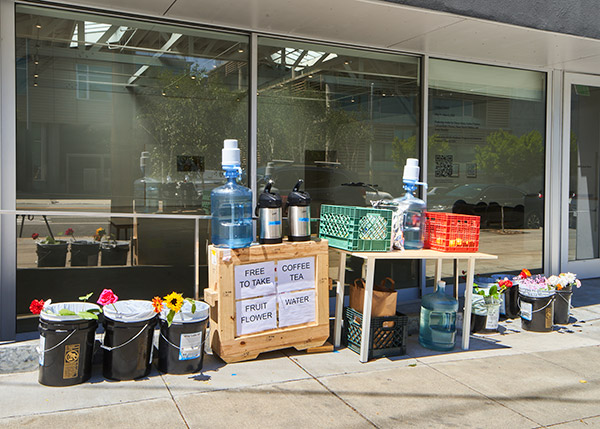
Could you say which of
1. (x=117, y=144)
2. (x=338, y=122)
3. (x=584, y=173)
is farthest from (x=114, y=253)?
(x=584, y=173)

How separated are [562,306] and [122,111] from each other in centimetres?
519

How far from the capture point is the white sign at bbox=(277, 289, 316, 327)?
16.1ft

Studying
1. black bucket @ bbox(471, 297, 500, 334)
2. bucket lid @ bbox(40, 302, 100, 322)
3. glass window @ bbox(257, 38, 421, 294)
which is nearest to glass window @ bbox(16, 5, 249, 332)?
glass window @ bbox(257, 38, 421, 294)

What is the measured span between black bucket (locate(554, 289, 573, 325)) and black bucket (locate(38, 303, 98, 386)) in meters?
4.91

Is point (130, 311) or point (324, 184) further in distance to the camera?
point (324, 184)

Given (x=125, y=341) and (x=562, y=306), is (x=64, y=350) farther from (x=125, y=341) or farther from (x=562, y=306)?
(x=562, y=306)

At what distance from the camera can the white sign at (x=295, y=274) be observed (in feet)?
16.1

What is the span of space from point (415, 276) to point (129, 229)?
137 inches

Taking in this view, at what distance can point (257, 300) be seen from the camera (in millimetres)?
4777

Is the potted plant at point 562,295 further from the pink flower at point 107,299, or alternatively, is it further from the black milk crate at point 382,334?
the pink flower at point 107,299

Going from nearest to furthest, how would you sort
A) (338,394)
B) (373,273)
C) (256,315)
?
(338,394), (256,315), (373,273)

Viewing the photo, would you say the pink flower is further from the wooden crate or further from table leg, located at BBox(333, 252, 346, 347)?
table leg, located at BBox(333, 252, 346, 347)

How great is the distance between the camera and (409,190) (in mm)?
5309

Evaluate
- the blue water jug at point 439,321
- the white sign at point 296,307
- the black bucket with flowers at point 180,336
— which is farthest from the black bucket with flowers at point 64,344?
the blue water jug at point 439,321
